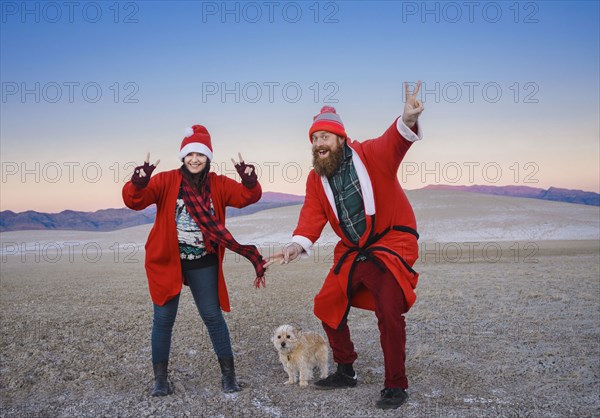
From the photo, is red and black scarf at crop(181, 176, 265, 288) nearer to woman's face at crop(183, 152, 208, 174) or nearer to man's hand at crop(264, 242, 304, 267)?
woman's face at crop(183, 152, 208, 174)

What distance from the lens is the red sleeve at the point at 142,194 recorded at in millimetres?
4539

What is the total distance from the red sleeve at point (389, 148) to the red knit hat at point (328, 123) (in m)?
0.29

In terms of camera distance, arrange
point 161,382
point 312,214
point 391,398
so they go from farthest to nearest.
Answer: point 312,214
point 161,382
point 391,398

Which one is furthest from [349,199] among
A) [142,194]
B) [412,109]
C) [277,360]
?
[277,360]

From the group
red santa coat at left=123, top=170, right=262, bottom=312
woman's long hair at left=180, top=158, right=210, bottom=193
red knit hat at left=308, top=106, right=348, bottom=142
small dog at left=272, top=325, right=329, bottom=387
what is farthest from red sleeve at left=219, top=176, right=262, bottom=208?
small dog at left=272, top=325, right=329, bottom=387

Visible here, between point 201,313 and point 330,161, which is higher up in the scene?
point 330,161

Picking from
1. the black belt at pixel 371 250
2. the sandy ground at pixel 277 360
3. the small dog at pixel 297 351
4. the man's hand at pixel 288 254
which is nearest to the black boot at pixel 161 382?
the sandy ground at pixel 277 360

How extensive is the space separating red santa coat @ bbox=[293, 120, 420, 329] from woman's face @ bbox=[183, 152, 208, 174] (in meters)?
0.99

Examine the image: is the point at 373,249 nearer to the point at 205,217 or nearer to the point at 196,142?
the point at 205,217

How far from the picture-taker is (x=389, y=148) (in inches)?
178

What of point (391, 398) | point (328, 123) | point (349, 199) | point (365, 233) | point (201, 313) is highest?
point (328, 123)

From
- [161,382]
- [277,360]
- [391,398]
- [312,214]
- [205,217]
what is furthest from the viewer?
[277,360]

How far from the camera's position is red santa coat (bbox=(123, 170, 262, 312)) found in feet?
15.1

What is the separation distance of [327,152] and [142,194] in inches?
63.3
